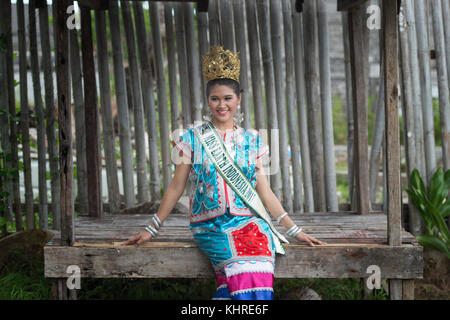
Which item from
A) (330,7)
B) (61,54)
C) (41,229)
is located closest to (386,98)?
(61,54)

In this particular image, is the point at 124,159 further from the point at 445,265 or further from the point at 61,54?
the point at 445,265

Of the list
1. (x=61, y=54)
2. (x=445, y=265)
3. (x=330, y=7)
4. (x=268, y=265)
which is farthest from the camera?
(x=330, y=7)

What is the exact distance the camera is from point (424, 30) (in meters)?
3.86

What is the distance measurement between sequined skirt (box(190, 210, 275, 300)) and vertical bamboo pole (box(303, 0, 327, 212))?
1.54 metres

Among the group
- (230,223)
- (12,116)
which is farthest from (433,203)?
(12,116)

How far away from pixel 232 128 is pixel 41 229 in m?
2.16

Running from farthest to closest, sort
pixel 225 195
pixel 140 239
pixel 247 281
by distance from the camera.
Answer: pixel 140 239 < pixel 225 195 < pixel 247 281

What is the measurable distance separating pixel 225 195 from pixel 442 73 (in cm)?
249

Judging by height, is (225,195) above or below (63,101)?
below

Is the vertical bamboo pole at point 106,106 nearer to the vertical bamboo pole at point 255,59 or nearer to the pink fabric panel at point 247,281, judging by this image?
the vertical bamboo pole at point 255,59

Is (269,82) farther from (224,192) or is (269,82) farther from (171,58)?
(224,192)

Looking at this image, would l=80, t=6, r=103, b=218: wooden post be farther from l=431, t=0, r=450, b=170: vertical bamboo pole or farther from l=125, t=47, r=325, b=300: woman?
l=431, t=0, r=450, b=170: vertical bamboo pole

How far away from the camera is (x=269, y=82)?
13.0 feet

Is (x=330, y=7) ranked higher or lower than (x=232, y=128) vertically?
higher
